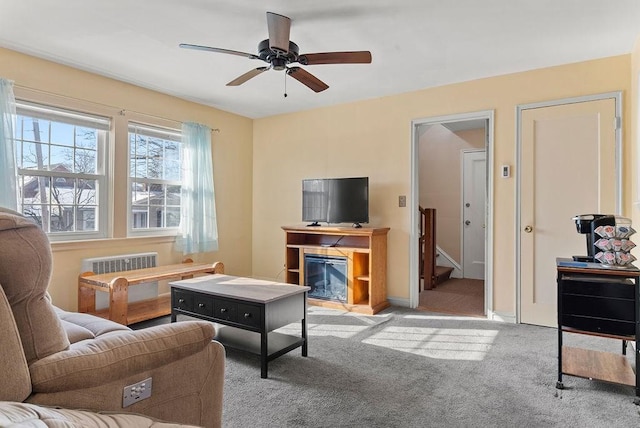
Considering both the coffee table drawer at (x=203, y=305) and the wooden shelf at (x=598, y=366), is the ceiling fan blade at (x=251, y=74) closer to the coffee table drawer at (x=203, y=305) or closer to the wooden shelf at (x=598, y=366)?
the coffee table drawer at (x=203, y=305)

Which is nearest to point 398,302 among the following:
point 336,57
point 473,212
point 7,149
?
point 473,212

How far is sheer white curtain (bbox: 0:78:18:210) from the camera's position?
10.0 ft

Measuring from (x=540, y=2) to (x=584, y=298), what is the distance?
1.97 metres

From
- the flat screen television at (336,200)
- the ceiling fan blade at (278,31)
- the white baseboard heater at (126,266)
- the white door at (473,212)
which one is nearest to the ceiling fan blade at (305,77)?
the ceiling fan blade at (278,31)

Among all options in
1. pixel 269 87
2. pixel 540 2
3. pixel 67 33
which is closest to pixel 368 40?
pixel 540 2

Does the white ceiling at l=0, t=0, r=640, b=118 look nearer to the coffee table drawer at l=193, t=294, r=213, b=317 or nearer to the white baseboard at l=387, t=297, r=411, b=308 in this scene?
the coffee table drawer at l=193, t=294, r=213, b=317

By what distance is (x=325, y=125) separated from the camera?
16.3 ft

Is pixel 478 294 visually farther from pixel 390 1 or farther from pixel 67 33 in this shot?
pixel 67 33

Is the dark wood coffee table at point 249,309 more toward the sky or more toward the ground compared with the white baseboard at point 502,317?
more toward the sky

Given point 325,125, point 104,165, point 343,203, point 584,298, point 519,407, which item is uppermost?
point 325,125

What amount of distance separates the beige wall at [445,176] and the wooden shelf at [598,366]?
3641mm

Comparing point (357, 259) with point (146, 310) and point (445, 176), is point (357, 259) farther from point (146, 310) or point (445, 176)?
point (445, 176)

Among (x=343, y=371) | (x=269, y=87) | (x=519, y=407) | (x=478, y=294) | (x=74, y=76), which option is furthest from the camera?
(x=478, y=294)

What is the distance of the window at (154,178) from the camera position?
421 cm
